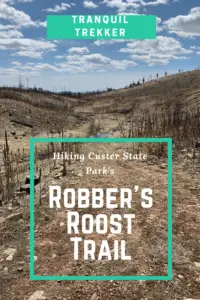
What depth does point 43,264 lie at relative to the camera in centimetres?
348

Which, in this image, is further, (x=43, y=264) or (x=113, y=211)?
(x=113, y=211)

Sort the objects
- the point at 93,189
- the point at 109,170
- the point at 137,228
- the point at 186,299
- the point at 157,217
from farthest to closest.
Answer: the point at 109,170 < the point at 93,189 < the point at 157,217 < the point at 137,228 < the point at 186,299

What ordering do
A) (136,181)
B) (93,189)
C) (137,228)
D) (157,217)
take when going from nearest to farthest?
(137,228)
(157,217)
(93,189)
(136,181)

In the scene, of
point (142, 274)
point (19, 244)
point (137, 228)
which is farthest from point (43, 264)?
point (137, 228)

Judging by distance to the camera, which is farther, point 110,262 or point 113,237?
point 113,237

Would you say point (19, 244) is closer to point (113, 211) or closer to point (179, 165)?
point (113, 211)

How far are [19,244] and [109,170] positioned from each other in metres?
3.12

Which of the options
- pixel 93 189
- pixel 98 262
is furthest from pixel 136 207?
pixel 98 262

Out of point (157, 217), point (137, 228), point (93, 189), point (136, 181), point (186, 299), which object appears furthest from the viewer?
point (136, 181)

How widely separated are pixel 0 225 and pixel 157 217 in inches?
87.5

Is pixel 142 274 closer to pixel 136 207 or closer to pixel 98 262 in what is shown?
pixel 98 262

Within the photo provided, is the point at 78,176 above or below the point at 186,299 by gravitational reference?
above

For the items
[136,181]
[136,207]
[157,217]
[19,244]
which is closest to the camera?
[19,244]

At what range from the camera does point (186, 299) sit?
9.55ft
